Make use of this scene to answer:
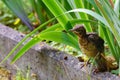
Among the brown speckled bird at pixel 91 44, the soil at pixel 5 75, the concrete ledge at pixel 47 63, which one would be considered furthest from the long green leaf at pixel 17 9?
the brown speckled bird at pixel 91 44

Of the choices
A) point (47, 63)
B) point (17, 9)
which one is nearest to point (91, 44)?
point (47, 63)

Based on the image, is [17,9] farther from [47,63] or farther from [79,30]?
[79,30]

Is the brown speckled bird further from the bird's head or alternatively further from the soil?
the soil

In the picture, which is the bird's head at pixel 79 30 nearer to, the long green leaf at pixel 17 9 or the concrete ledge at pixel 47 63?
the concrete ledge at pixel 47 63

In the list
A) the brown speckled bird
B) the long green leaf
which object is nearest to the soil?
the long green leaf

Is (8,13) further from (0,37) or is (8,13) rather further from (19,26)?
(0,37)
